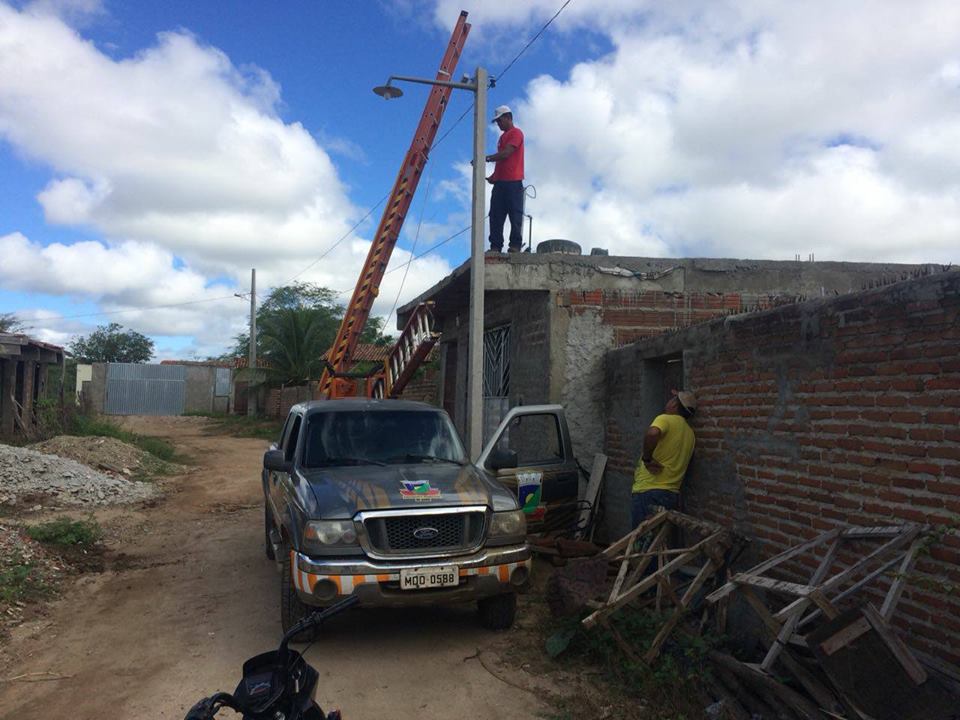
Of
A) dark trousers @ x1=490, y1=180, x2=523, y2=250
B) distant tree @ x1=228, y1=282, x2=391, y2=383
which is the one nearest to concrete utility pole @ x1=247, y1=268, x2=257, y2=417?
distant tree @ x1=228, y1=282, x2=391, y2=383

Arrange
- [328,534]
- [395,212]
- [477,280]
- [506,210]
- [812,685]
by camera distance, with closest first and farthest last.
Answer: [812,685] → [328,534] → [477,280] → [506,210] → [395,212]

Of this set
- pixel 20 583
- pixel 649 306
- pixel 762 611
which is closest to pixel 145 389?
pixel 20 583

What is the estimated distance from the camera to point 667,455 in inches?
254

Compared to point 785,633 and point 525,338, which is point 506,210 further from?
point 785,633

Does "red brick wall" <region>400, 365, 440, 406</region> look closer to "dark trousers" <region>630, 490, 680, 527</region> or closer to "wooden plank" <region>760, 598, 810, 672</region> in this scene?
"dark trousers" <region>630, 490, 680, 527</region>

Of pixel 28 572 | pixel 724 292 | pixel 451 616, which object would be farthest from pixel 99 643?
pixel 724 292

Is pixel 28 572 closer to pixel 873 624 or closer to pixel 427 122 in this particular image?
pixel 873 624

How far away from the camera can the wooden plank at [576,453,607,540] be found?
8.12m

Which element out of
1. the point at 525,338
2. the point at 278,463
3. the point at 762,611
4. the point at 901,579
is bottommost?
the point at 762,611

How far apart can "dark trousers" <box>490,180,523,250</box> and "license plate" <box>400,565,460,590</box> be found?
19.0 ft

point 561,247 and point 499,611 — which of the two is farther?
point 561,247

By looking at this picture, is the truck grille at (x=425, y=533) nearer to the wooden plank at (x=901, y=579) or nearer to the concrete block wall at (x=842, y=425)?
the concrete block wall at (x=842, y=425)

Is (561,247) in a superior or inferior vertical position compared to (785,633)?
superior

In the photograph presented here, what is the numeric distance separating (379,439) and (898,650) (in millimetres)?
4234
